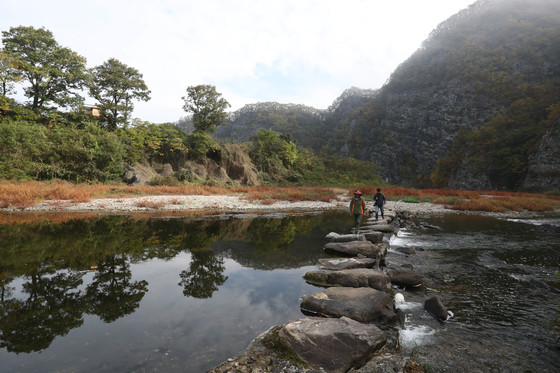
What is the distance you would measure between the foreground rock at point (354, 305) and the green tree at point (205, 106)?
149ft

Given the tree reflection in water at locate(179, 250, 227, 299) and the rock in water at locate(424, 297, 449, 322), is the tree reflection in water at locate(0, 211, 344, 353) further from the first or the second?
the rock in water at locate(424, 297, 449, 322)

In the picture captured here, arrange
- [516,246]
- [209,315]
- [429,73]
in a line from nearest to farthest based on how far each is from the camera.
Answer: [209,315]
[516,246]
[429,73]

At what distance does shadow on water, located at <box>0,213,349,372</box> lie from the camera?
3586 millimetres

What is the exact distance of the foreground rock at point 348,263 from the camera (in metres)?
7.65

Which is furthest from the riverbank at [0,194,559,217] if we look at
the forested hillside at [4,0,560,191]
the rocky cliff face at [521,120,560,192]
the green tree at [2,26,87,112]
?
the rocky cliff face at [521,120,560,192]

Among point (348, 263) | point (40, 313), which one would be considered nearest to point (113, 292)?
point (40, 313)

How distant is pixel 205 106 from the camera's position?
4578 centimetres

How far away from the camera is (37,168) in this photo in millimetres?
24438

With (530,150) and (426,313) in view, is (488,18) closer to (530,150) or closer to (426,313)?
(530,150)

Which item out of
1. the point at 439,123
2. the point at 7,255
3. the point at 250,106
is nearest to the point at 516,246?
the point at 7,255

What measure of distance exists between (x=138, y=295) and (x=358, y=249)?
23.5 feet

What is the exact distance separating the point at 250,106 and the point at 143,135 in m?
157

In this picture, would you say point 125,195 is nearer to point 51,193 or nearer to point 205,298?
point 51,193

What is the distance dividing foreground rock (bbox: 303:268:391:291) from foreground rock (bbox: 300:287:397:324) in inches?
33.9
